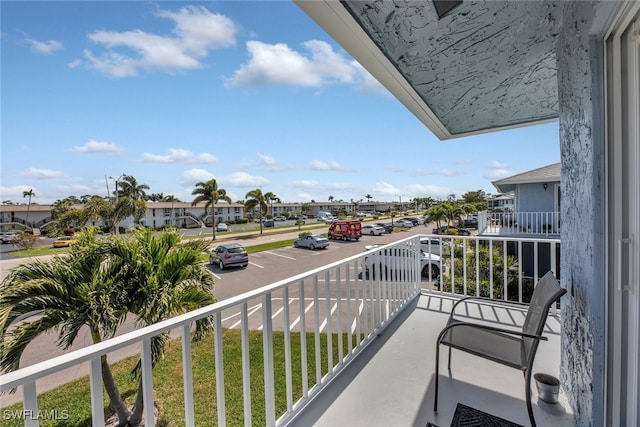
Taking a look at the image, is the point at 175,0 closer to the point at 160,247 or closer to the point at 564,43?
the point at 160,247

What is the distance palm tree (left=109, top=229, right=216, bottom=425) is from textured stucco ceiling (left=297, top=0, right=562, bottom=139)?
307 centimetres

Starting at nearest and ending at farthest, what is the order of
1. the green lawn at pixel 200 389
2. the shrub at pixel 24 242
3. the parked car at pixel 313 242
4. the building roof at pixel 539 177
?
the green lawn at pixel 200 389 → the building roof at pixel 539 177 → the parked car at pixel 313 242 → the shrub at pixel 24 242

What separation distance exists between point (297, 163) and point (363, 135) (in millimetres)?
26154

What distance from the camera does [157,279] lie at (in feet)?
10.9

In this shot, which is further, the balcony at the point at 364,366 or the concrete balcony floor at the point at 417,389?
the concrete balcony floor at the point at 417,389

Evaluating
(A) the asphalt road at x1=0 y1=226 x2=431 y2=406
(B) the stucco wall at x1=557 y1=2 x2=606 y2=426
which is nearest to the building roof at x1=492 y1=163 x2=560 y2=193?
(A) the asphalt road at x1=0 y1=226 x2=431 y2=406

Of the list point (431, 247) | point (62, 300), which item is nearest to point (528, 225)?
point (431, 247)

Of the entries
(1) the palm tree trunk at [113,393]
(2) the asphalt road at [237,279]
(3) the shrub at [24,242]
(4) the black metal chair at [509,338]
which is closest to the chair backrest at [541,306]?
(4) the black metal chair at [509,338]

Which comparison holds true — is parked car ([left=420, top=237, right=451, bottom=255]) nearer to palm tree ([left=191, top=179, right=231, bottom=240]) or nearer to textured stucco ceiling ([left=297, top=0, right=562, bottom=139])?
textured stucco ceiling ([left=297, top=0, right=562, bottom=139])

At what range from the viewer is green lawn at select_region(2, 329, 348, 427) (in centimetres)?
369

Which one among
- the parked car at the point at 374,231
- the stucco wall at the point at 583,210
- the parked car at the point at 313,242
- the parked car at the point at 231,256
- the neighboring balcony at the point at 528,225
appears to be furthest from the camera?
the parked car at the point at 374,231

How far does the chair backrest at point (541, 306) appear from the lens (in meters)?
1.43

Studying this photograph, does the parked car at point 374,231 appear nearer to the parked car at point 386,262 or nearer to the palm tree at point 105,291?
the parked car at point 386,262

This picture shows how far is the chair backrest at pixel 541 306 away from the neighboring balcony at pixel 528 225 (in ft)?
32.8
